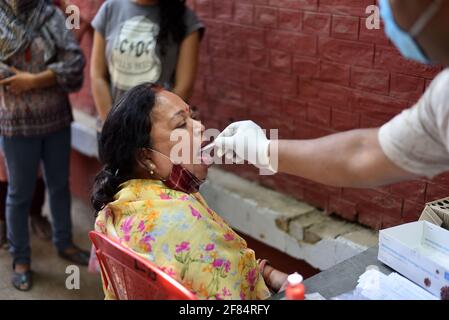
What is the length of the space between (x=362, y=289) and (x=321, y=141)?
45 centimetres

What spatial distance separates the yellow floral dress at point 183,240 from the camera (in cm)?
171

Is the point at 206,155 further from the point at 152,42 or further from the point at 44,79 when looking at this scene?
the point at 44,79

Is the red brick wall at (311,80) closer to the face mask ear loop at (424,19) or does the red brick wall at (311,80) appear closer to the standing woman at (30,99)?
the standing woman at (30,99)

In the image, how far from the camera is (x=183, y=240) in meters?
1.74

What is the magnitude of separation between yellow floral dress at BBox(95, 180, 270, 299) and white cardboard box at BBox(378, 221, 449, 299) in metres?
0.43

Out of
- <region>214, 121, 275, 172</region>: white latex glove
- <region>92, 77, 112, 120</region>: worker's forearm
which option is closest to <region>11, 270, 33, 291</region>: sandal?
<region>92, 77, 112, 120</region>: worker's forearm

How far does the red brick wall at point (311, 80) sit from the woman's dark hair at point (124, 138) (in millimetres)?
1123

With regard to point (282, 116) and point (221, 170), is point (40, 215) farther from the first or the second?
point (282, 116)

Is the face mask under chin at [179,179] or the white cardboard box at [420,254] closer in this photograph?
the white cardboard box at [420,254]

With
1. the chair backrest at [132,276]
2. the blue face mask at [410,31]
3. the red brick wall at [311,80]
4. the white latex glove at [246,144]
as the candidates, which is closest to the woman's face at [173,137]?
the white latex glove at [246,144]

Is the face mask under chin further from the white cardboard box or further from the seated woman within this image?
the white cardboard box

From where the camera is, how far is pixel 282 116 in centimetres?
312

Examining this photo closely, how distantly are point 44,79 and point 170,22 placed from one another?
0.74 m
